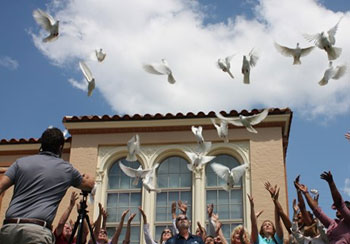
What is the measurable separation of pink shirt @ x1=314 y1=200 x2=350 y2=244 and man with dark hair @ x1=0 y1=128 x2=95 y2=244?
292cm

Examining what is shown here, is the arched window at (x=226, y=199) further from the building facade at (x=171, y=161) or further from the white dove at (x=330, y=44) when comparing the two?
the white dove at (x=330, y=44)

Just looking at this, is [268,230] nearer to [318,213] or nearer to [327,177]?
Result: [318,213]

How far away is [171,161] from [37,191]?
7160 mm

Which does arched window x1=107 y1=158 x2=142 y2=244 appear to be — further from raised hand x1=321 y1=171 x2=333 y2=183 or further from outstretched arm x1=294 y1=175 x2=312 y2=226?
raised hand x1=321 y1=171 x2=333 y2=183

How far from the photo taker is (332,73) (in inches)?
310

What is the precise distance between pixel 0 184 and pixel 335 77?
5460 millimetres

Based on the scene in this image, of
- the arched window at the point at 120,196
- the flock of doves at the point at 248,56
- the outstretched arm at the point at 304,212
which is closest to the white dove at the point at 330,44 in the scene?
the flock of doves at the point at 248,56

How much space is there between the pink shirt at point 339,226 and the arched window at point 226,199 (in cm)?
413

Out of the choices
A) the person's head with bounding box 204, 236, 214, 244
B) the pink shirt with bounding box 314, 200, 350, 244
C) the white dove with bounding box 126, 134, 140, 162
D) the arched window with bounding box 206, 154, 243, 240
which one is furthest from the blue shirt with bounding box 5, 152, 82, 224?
the arched window with bounding box 206, 154, 243, 240

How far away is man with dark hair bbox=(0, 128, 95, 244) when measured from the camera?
363 centimetres

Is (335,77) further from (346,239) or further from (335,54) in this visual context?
(346,239)

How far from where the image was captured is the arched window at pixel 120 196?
34.2 feet

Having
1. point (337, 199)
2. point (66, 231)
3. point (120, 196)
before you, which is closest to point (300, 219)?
point (337, 199)

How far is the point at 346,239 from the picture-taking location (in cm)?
564
